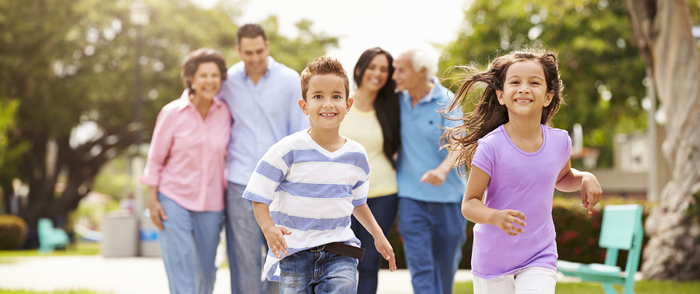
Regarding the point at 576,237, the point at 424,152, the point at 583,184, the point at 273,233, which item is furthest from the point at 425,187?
the point at 576,237

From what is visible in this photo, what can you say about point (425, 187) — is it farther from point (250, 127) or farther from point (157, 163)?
point (157, 163)

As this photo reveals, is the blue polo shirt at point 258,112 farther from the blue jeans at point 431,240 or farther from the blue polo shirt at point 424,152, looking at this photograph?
the blue jeans at point 431,240

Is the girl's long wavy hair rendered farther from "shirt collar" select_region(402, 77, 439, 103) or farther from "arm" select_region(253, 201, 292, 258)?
"shirt collar" select_region(402, 77, 439, 103)

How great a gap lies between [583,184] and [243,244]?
2.70 metres

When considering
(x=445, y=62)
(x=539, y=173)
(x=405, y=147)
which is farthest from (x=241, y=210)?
(x=445, y=62)

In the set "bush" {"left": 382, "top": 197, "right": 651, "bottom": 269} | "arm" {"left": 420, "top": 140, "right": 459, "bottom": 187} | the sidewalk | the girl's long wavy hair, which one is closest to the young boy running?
the girl's long wavy hair

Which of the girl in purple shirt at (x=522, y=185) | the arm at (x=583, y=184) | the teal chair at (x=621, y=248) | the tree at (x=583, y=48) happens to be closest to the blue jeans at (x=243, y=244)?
the girl in purple shirt at (x=522, y=185)

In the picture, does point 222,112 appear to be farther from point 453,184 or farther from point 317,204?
point 317,204

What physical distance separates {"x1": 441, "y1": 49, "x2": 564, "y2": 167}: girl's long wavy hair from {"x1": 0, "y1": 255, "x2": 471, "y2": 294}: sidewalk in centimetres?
557

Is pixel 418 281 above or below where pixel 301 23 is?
below

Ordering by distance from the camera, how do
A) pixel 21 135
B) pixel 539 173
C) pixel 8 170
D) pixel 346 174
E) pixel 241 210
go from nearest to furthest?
pixel 539 173 → pixel 346 174 → pixel 241 210 → pixel 8 170 → pixel 21 135

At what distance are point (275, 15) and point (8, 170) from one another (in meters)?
12.5

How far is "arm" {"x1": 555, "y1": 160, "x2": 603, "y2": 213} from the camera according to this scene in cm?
362

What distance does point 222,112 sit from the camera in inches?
230
